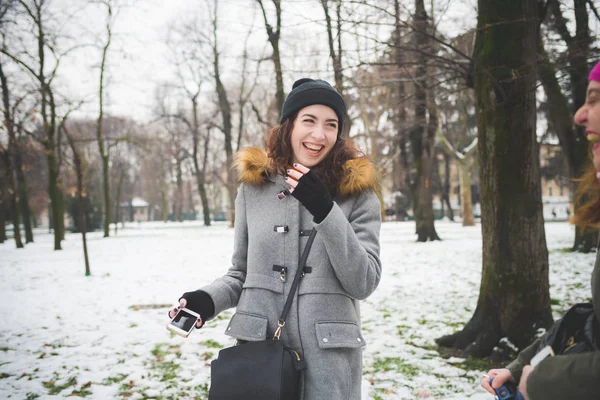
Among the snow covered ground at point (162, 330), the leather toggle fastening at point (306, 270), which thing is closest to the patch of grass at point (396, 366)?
the snow covered ground at point (162, 330)

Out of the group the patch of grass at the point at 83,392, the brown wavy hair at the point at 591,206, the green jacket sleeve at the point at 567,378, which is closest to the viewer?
the green jacket sleeve at the point at 567,378

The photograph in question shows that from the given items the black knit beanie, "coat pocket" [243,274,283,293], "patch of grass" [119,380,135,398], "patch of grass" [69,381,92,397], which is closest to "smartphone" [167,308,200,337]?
"coat pocket" [243,274,283,293]

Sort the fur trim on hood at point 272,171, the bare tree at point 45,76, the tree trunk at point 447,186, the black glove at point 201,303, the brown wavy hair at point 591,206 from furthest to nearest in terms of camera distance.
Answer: the tree trunk at point 447,186
the bare tree at point 45,76
the fur trim on hood at point 272,171
the black glove at point 201,303
the brown wavy hair at point 591,206

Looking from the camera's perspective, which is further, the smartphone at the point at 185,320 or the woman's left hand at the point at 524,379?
the smartphone at the point at 185,320

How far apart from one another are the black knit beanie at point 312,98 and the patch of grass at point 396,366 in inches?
123

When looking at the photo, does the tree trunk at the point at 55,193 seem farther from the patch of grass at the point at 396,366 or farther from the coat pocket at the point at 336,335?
the coat pocket at the point at 336,335

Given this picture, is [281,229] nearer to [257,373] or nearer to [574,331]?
[257,373]

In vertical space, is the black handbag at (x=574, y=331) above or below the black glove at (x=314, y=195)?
below

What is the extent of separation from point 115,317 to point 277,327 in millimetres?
5603

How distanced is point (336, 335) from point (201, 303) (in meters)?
0.59

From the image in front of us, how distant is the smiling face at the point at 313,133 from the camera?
6.36 ft

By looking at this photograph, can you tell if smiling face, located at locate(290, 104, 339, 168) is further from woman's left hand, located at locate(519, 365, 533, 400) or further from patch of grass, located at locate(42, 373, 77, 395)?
patch of grass, located at locate(42, 373, 77, 395)

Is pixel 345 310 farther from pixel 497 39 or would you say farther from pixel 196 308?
pixel 497 39

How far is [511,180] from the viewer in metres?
4.30
